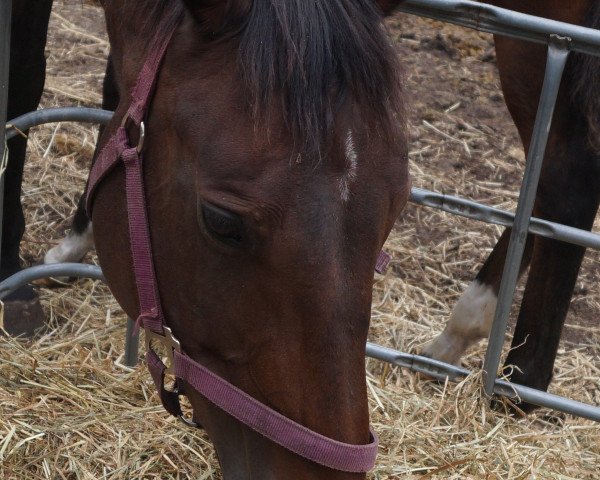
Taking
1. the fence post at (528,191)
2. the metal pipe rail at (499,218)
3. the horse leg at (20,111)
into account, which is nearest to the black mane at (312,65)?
the fence post at (528,191)

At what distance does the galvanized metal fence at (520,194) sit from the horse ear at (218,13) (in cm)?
91

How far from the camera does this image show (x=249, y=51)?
165 centimetres

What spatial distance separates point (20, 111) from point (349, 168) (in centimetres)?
174

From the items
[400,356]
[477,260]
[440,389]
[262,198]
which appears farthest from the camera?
[477,260]

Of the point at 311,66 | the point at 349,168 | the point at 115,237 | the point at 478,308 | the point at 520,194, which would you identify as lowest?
the point at 478,308

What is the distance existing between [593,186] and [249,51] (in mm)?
1598

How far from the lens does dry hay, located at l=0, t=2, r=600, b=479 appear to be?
8.35 ft

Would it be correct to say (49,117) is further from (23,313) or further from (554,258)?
(554,258)

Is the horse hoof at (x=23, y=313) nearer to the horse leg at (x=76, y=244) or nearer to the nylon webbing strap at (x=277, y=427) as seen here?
the horse leg at (x=76, y=244)

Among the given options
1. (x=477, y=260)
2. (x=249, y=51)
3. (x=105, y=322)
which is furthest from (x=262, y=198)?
(x=477, y=260)

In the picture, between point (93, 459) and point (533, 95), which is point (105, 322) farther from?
point (533, 95)

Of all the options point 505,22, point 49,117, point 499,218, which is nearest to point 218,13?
point 505,22

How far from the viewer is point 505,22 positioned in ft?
8.15

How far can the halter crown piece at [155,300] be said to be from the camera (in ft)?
5.57
